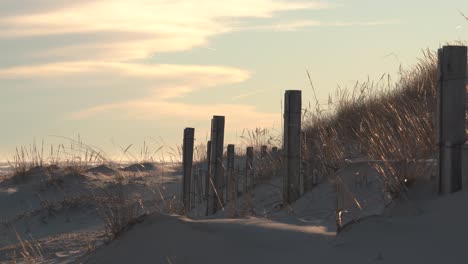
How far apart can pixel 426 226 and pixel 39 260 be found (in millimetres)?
3472

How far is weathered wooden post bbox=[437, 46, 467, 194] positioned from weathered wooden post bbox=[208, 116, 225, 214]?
3899 mm

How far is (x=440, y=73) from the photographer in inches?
207

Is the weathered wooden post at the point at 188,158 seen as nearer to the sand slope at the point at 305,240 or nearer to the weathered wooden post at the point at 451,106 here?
the sand slope at the point at 305,240

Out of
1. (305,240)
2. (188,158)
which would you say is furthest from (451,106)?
(188,158)

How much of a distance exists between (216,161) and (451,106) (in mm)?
4036

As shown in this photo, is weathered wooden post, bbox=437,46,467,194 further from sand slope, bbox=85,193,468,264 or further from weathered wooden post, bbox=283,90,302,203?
weathered wooden post, bbox=283,90,302,203

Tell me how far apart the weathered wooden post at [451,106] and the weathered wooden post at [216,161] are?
3.90 metres

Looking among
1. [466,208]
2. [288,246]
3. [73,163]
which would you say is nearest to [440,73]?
[466,208]

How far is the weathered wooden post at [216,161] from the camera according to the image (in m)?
8.84

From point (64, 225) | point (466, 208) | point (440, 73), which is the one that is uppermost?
point (440, 73)

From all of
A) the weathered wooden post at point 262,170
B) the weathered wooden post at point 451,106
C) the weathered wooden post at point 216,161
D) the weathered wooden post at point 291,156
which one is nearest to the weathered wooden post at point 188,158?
the weathered wooden post at point 216,161

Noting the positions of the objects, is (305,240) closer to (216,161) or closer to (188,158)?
(216,161)

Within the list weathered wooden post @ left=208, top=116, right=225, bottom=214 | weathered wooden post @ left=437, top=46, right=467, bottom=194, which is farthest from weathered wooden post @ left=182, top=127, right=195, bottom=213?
weathered wooden post @ left=437, top=46, right=467, bottom=194

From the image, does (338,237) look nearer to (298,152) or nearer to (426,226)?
(426,226)
